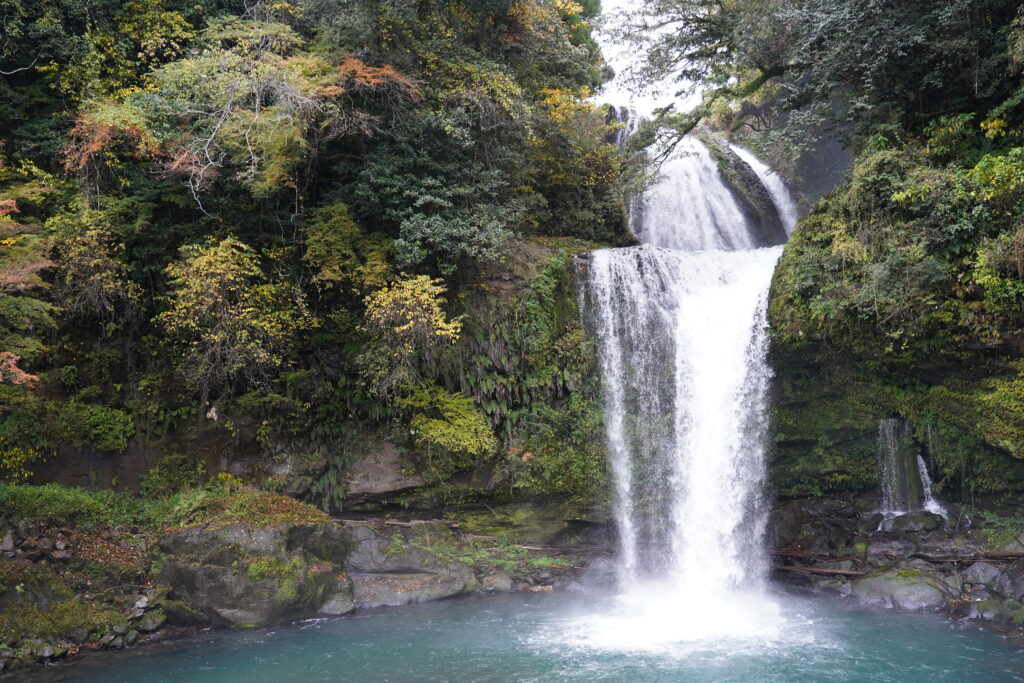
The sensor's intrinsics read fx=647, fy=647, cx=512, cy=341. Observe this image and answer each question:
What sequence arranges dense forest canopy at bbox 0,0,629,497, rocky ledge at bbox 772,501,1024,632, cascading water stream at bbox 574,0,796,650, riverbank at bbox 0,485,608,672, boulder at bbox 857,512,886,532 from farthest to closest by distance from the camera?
boulder at bbox 857,512,886,532, cascading water stream at bbox 574,0,796,650, dense forest canopy at bbox 0,0,629,497, rocky ledge at bbox 772,501,1024,632, riverbank at bbox 0,485,608,672

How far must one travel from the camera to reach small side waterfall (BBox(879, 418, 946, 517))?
11.9m

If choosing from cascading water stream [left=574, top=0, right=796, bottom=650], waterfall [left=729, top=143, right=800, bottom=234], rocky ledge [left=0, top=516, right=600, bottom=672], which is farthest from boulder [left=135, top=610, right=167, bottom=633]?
waterfall [left=729, top=143, right=800, bottom=234]

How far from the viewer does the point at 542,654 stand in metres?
9.12

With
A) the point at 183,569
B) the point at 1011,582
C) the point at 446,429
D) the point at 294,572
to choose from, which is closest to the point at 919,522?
the point at 1011,582

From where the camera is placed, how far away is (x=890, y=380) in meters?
11.3

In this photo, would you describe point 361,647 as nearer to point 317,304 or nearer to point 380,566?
point 380,566

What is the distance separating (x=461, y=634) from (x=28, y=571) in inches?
249

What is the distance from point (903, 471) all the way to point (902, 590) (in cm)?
232

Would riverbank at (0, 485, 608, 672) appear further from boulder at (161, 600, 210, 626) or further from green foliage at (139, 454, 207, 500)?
green foliage at (139, 454, 207, 500)

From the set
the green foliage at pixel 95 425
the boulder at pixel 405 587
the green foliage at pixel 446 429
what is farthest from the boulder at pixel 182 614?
the green foliage at pixel 446 429

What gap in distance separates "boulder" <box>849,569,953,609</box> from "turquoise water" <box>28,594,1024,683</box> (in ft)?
1.17

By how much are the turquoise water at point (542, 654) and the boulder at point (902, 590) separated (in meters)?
0.36

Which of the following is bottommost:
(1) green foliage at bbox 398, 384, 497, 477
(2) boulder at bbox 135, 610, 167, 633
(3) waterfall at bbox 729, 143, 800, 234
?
(2) boulder at bbox 135, 610, 167, 633

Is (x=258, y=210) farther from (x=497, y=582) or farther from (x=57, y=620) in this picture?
(x=497, y=582)
